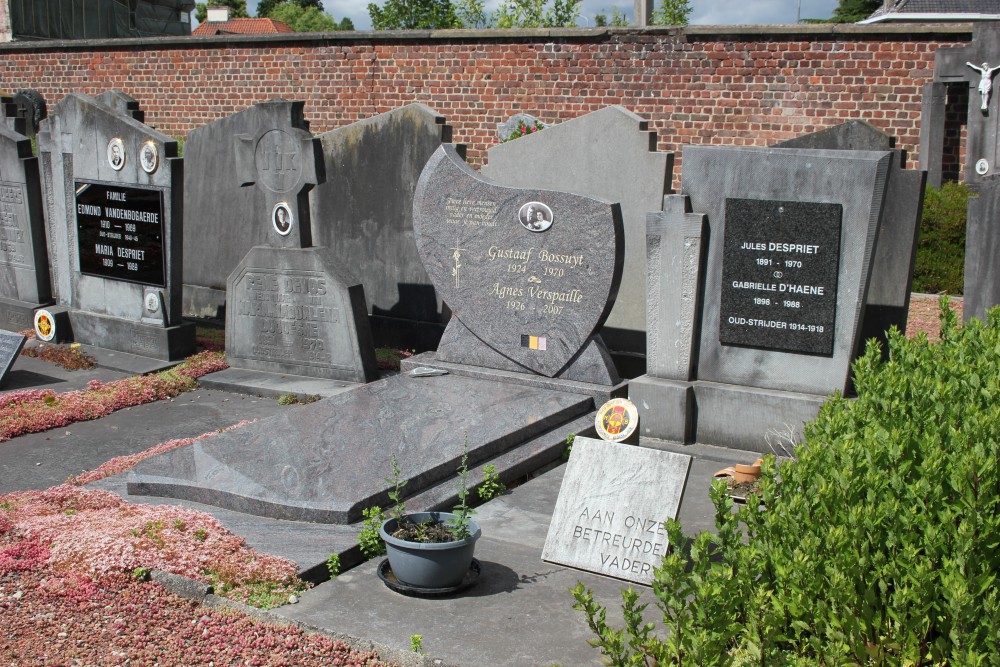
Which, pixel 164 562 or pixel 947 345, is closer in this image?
pixel 164 562

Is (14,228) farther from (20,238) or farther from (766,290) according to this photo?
(766,290)

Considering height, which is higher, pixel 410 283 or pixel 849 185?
pixel 849 185

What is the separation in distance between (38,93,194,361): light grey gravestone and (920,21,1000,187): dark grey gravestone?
34.8ft

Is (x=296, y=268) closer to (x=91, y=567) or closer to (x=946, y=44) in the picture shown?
(x=91, y=567)

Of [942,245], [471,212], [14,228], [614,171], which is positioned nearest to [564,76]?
[942,245]

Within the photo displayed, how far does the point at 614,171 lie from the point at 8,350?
18.1 ft

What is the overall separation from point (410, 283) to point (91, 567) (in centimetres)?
548

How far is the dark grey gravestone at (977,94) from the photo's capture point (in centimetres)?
1404

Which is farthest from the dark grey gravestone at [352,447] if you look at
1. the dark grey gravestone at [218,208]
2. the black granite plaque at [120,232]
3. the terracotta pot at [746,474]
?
the dark grey gravestone at [218,208]

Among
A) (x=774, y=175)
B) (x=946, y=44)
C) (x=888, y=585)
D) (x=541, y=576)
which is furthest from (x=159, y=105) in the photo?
(x=888, y=585)

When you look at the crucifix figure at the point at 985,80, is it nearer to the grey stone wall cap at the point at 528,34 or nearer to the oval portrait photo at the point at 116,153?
the grey stone wall cap at the point at 528,34

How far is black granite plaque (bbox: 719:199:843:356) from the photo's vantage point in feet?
23.0

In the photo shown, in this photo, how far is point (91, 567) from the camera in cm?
513

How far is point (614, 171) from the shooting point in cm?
916
